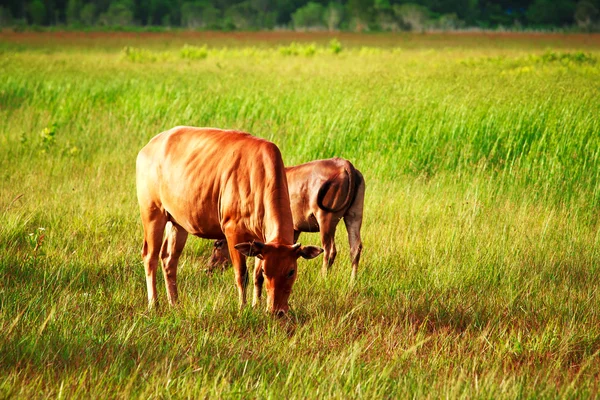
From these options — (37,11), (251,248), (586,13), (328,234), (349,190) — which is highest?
(586,13)

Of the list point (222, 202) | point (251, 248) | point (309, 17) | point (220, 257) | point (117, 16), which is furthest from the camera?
point (309, 17)

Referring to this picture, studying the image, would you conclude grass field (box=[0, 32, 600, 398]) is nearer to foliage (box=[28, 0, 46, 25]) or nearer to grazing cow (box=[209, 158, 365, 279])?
grazing cow (box=[209, 158, 365, 279])

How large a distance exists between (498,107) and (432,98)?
1577 millimetres

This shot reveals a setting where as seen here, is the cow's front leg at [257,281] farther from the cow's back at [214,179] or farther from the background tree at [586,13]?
the background tree at [586,13]

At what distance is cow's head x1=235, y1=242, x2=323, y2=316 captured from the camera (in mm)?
5000

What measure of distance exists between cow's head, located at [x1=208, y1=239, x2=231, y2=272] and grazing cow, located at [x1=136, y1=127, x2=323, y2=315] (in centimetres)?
38

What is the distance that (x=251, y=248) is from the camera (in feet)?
16.3

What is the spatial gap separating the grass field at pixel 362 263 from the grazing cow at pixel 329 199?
0.27 m

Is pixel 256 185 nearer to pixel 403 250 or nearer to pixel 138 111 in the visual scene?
pixel 403 250

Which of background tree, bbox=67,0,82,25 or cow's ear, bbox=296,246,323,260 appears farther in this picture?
background tree, bbox=67,0,82,25

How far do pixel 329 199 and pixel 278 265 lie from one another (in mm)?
2107

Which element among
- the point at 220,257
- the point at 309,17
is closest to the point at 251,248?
the point at 220,257

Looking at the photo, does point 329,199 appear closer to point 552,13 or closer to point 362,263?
point 362,263

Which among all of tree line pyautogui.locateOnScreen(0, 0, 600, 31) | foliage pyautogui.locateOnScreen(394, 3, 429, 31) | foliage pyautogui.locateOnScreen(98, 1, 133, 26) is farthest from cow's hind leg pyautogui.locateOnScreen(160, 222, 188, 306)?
foliage pyautogui.locateOnScreen(98, 1, 133, 26)
